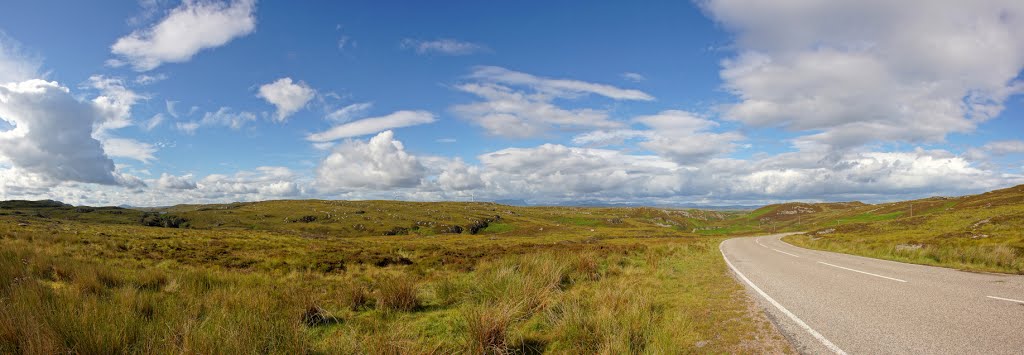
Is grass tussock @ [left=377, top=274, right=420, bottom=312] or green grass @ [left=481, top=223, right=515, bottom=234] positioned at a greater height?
grass tussock @ [left=377, top=274, right=420, bottom=312]

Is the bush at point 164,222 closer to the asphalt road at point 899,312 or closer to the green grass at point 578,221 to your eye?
the green grass at point 578,221

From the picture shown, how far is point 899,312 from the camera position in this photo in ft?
25.7

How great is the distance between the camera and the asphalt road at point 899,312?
234 inches

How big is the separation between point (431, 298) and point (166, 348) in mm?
7598

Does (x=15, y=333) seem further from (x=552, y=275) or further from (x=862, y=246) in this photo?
(x=862, y=246)

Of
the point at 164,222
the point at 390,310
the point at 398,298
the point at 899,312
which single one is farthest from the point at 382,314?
the point at 164,222

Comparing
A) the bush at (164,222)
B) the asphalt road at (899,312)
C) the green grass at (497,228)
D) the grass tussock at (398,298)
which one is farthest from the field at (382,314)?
the bush at (164,222)

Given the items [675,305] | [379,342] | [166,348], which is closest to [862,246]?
[675,305]

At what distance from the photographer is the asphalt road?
5934mm

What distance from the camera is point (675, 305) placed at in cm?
970

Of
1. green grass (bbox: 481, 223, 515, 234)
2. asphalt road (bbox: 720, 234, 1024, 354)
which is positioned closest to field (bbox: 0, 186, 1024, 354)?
asphalt road (bbox: 720, 234, 1024, 354)

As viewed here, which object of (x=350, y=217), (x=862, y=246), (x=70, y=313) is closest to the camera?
(x=70, y=313)

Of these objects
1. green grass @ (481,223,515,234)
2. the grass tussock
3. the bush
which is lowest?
green grass @ (481,223,515,234)

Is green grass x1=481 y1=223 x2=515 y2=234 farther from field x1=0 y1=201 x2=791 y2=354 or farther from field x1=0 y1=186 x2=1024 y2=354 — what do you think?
field x1=0 y1=201 x2=791 y2=354
